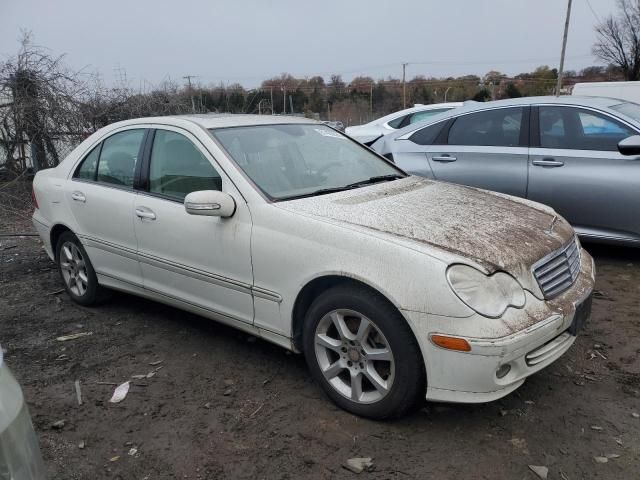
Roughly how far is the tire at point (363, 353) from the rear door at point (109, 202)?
169cm

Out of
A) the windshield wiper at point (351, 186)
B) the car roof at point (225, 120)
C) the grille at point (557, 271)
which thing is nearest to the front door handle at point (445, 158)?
the windshield wiper at point (351, 186)

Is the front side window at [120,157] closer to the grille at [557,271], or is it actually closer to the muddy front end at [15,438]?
the muddy front end at [15,438]

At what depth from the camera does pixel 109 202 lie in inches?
163

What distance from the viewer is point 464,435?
2785mm

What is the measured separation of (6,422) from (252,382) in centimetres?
202

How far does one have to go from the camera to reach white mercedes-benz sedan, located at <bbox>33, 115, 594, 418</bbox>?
2574 mm

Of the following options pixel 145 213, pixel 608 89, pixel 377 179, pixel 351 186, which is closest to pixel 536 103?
pixel 377 179

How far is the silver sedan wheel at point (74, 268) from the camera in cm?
464

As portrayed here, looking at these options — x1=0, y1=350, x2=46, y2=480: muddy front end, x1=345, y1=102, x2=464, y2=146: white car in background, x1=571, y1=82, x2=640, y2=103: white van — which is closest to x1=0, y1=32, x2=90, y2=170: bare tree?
x1=345, y1=102, x2=464, y2=146: white car in background

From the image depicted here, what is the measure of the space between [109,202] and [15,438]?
288 cm

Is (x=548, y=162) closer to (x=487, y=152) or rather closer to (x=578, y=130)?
(x=578, y=130)

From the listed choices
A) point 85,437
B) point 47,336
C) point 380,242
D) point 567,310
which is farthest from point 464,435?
point 47,336

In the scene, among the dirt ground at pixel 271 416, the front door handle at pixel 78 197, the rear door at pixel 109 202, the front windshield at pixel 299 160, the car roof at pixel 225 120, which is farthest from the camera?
the front door handle at pixel 78 197

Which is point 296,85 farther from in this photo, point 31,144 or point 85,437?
point 85,437
